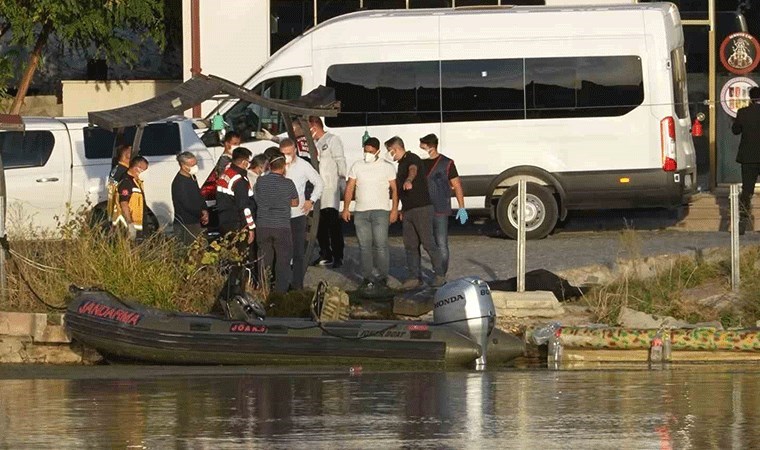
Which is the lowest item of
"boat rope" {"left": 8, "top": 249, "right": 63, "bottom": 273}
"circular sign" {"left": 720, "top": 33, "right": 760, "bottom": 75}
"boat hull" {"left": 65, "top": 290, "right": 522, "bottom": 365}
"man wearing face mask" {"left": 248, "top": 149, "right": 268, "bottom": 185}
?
"boat hull" {"left": 65, "top": 290, "right": 522, "bottom": 365}

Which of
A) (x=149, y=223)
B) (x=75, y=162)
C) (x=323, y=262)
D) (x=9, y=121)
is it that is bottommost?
(x=323, y=262)

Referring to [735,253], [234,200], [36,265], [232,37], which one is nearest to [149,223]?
[234,200]

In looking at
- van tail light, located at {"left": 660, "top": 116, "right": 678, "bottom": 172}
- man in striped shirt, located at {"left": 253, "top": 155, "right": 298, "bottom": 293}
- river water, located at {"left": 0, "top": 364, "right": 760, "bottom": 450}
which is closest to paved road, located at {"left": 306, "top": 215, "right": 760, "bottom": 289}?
van tail light, located at {"left": 660, "top": 116, "right": 678, "bottom": 172}

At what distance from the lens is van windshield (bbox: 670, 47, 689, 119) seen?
2433 cm

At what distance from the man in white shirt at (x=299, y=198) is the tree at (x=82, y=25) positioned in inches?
376

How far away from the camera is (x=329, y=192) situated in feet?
71.6

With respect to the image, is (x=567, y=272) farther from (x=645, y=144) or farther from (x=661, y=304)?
(x=645, y=144)

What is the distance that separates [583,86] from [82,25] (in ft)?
28.1

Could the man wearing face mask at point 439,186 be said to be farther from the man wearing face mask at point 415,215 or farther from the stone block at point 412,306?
the stone block at point 412,306

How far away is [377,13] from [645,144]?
152 inches

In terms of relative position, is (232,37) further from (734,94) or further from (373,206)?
(373,206)

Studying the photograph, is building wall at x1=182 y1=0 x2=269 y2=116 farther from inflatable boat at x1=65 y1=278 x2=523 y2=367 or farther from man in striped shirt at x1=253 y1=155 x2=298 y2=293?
inflatable boat at x1=65 y1=278 x2=523 y2=367

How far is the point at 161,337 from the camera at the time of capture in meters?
16.7

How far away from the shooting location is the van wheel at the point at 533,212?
24219 mm
